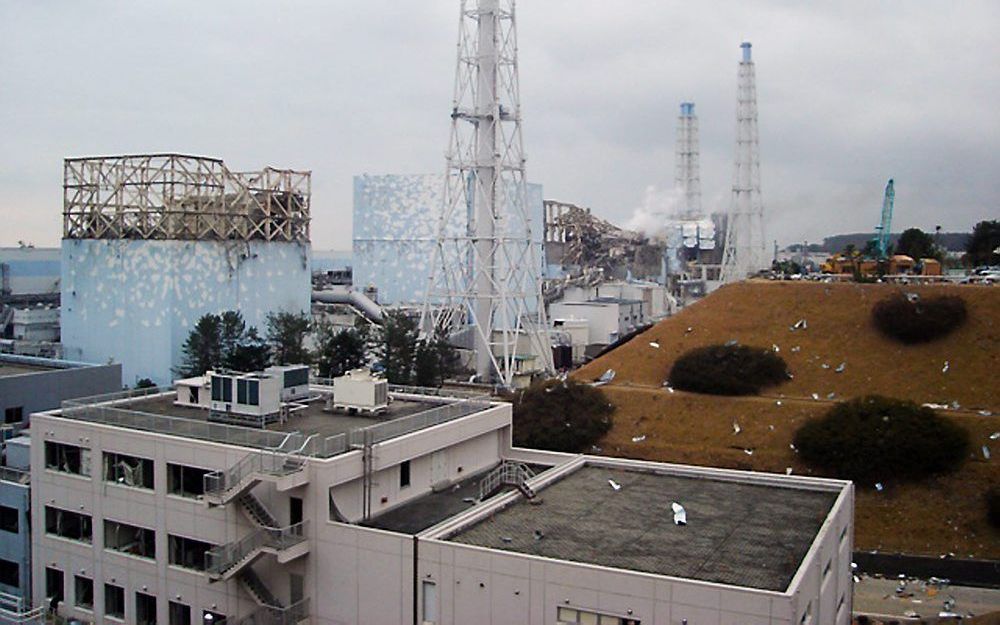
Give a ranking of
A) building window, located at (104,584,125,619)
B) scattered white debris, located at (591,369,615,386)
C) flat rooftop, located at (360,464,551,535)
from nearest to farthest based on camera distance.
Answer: flat rooftop, located at (360,464,551,535) < building window, located at (104,584,125,619) < scattered white debris, located at (591,369,615,386)

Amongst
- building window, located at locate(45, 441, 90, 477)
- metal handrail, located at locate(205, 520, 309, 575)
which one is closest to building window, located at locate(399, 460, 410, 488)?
metal handrail, located at locate(205, 520, 309, 575)

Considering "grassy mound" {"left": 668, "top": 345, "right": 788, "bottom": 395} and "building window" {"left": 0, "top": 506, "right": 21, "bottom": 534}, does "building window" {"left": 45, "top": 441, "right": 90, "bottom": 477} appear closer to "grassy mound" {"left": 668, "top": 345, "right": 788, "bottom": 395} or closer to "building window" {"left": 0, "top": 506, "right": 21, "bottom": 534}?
"building window" {"left": 0, "top": 506, "right": 21, "bottom": 534}

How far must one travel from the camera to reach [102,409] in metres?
16.6

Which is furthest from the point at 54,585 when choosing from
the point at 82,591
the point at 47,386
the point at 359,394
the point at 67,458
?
the point at 47,386

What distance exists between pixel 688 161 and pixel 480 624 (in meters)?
75.2

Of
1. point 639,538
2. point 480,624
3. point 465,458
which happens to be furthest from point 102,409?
point 639,538

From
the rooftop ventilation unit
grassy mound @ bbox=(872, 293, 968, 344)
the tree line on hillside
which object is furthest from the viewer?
grassy mound @ bbox=(872, 293, 968, 344)

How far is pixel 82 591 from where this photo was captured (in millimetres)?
16250

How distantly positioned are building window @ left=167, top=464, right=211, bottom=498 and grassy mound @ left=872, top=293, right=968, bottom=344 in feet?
84.5

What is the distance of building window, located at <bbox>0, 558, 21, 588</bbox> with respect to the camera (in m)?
18.7

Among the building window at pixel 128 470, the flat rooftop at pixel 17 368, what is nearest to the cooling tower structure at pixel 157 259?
the flat rooftop at pixel 17 368

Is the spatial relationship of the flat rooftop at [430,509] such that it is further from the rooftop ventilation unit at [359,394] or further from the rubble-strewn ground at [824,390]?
the rubble-strewn ground at [824,390]

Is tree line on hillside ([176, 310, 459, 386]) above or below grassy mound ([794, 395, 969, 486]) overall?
above

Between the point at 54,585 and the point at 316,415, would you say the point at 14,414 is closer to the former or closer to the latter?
the point at 54,585
